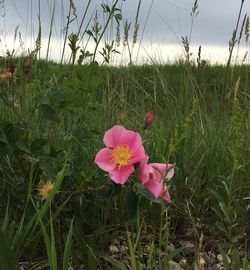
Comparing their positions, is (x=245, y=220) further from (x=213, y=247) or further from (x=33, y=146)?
(x=33, y=146)

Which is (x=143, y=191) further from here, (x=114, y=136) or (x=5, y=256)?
(x=5, y=256)

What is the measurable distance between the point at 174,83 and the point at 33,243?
16.3 ft

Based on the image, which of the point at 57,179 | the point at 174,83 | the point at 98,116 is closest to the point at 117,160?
the point at 57,179

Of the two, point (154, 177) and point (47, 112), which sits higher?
point (47, 112)

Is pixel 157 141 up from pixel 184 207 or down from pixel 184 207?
up

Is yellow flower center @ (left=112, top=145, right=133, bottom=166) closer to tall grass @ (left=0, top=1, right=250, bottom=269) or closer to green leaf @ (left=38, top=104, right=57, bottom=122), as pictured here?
tall grass @ (left=0, top=1, right=250, bottom=269)

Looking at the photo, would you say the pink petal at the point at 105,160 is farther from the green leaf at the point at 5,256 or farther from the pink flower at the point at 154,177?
the green leaf at the point at 5,256

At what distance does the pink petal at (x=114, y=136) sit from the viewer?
4.21 ft

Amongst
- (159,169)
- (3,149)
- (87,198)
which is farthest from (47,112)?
(159,169)

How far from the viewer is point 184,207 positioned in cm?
169

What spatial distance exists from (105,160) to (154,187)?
0.13 m

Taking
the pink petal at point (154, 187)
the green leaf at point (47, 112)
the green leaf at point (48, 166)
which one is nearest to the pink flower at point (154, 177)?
the pink petal at point (154, 187)

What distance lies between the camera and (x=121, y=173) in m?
1.23

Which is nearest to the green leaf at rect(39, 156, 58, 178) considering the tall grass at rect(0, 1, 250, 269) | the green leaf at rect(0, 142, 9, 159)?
the tall grass at rect(0, 1, 250, 269)
